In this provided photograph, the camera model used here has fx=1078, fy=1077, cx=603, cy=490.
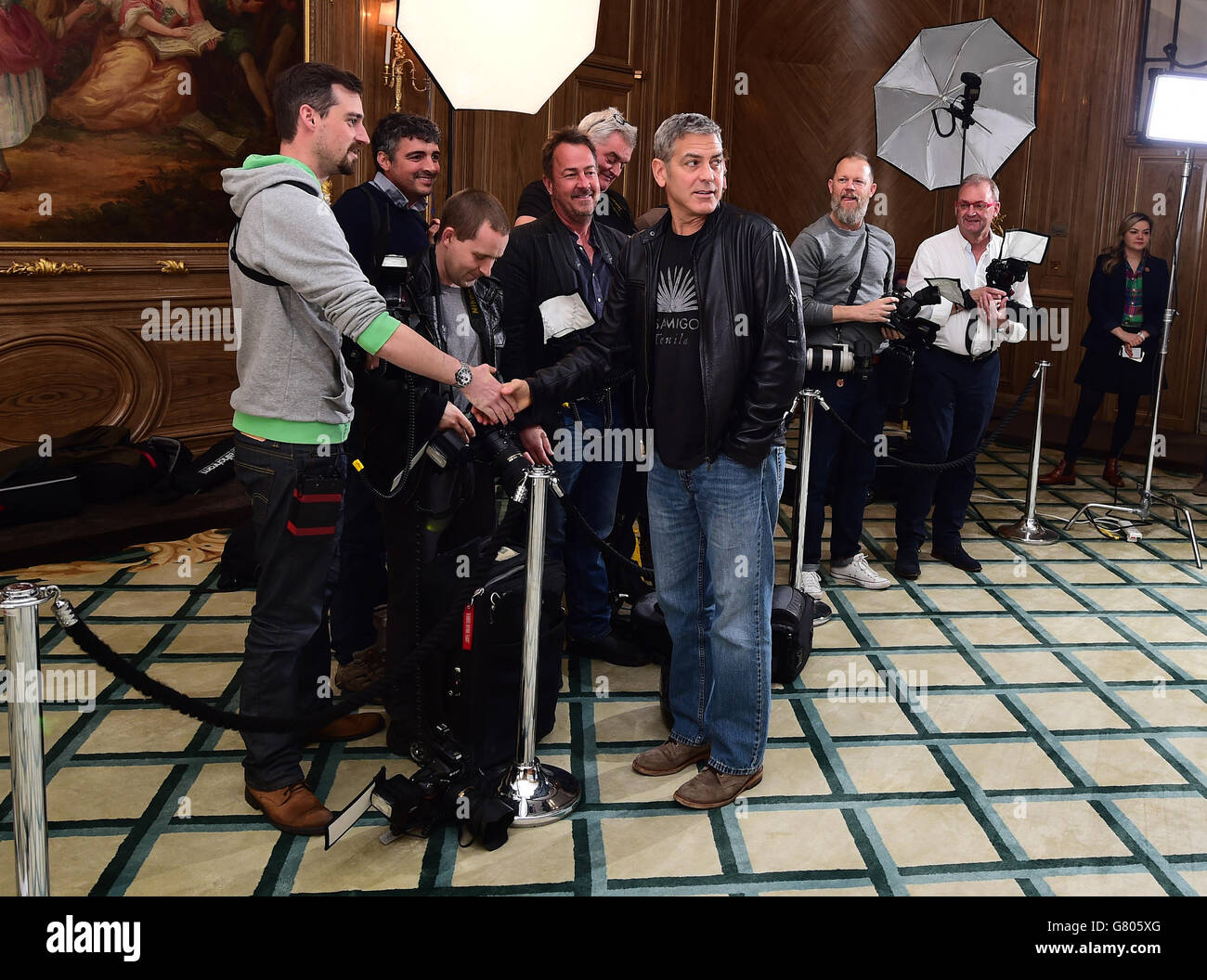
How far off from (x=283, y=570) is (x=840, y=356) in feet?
8.75

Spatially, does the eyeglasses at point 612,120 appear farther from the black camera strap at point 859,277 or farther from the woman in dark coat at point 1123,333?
the woman in dark coat at point 1123,333

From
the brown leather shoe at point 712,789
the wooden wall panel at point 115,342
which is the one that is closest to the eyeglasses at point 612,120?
the brown leather shoe at point 712,789

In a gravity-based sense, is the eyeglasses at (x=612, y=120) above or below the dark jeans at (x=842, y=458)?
above

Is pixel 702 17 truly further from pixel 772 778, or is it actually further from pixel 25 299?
pixel 772 778

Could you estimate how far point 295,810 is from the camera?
Result: 2.81m

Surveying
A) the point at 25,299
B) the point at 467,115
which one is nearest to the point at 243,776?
the point at 25,299

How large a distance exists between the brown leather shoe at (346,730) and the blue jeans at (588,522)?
79 centimetres

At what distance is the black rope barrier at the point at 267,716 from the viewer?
2.18 meters

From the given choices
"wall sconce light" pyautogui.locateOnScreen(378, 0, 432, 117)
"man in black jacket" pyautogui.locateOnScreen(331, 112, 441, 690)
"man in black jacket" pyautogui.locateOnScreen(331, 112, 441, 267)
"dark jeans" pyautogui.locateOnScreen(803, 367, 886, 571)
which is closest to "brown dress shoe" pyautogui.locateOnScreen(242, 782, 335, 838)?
"man in black jacket" pyautogui.locateOnScreen(331, 112, 441, 690)

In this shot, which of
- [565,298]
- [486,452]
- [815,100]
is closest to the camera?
[486,452]

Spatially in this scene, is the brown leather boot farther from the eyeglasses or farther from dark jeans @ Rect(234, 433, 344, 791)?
dark jeans @ Rect(234, 433, 344, 791)

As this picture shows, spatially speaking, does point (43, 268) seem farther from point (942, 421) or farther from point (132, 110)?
point (942, 421)

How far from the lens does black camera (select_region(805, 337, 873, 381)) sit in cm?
454

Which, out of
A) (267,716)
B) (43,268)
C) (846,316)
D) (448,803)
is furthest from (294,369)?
(43,268)
